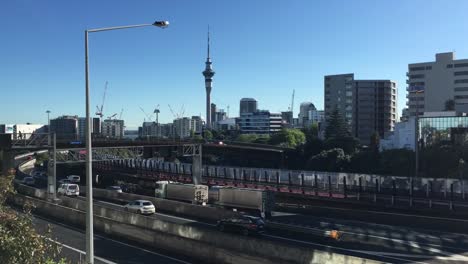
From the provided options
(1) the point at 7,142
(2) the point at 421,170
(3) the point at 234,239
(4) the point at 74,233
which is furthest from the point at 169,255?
(2) the point at 421,170

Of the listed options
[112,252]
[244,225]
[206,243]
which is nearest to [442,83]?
[244,225]

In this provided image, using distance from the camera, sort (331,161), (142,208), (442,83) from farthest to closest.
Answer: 1. (442,83)
2. (331,161)
3. (142,208)

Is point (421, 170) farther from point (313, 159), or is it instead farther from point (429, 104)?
point (429, 104)

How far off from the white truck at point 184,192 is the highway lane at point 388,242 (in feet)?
48.4

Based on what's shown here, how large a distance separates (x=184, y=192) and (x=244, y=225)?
27.4 metres

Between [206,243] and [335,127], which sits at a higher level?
[335,127]

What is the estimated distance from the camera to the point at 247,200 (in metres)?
50.6

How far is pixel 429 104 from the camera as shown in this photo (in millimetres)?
184250

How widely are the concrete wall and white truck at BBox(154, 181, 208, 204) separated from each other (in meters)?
18.1

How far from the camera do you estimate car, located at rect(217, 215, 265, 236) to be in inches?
1394

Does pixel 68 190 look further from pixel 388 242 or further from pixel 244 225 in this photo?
pixel 388 242

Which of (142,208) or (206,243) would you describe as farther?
(142,208)

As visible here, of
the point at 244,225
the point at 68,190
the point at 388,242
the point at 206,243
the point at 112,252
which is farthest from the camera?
the point at 68,190

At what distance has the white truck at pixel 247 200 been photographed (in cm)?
4856
